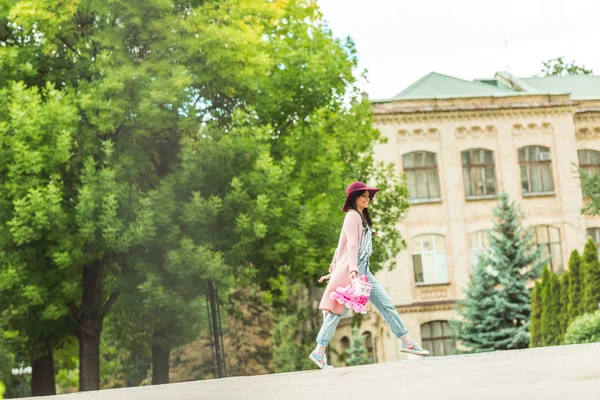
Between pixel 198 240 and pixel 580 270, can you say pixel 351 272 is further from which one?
pixel 580 270

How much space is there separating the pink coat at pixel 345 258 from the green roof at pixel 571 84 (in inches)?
1339

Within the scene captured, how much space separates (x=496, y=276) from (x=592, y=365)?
24.8m

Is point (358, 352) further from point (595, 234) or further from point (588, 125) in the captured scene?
point (588, 125)

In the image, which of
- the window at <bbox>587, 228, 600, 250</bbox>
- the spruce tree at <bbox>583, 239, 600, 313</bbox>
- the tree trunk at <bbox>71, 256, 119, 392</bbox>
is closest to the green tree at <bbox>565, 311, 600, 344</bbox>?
the spruce tree at <bbox>583, 239, 600, 313</bbox>

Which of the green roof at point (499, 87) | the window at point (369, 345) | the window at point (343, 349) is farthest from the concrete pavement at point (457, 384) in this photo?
the window at point (343, 349)

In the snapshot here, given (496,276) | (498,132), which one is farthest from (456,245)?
(496,276)

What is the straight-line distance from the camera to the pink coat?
10391mm

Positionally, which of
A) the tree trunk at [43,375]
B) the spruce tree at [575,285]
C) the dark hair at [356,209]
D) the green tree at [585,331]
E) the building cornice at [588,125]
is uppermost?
the building cornice at [588,125]

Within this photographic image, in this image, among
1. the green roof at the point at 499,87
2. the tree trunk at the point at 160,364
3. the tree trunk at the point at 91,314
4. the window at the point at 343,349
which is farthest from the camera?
the green roof at the point at 499,87

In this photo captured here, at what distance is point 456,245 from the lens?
38625mm

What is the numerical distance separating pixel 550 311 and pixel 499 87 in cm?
1961

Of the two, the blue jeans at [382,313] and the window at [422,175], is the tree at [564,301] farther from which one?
the blue jeans at [382,313]

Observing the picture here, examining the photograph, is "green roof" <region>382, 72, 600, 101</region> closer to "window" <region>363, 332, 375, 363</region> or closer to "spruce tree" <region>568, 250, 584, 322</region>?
"window" <region>363, 332, 375, 363</region>

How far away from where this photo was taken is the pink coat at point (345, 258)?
10391mm
